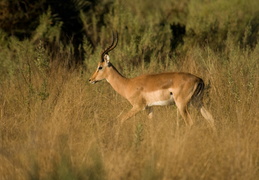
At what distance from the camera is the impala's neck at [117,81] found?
823cm

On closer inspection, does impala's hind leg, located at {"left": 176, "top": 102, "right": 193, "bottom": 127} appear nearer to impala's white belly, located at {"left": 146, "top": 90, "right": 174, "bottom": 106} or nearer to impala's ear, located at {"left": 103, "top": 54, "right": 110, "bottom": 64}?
impala's white belly, located at {"left": 146, "top": 90, "right": 174, "bottom": 106}

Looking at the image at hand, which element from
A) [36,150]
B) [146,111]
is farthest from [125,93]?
[36,150]

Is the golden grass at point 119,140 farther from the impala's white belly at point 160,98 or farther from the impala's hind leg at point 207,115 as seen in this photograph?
the impala's white belly at point 160,98

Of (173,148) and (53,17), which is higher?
(53,17)

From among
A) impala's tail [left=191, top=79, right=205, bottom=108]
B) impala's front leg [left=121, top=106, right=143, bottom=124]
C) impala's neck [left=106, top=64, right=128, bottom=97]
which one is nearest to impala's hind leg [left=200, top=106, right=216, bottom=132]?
impala's tail [left=191, top=79, right=205, bottom=108]

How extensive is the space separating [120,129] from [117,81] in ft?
6.94

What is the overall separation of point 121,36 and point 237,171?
8127mm

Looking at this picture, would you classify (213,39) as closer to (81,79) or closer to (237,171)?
(81,79)

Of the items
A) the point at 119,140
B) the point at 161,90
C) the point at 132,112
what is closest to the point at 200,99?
the point at 161,90

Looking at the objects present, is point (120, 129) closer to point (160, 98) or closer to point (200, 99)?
point (160, 98)

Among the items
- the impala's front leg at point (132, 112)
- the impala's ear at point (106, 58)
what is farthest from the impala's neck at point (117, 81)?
the impala's front leg at point (132, 112)

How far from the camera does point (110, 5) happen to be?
47.5ft

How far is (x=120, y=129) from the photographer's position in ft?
20.7

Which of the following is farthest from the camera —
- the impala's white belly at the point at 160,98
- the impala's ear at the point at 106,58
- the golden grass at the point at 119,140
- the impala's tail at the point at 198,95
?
the impala's ear at the point at 106,58
